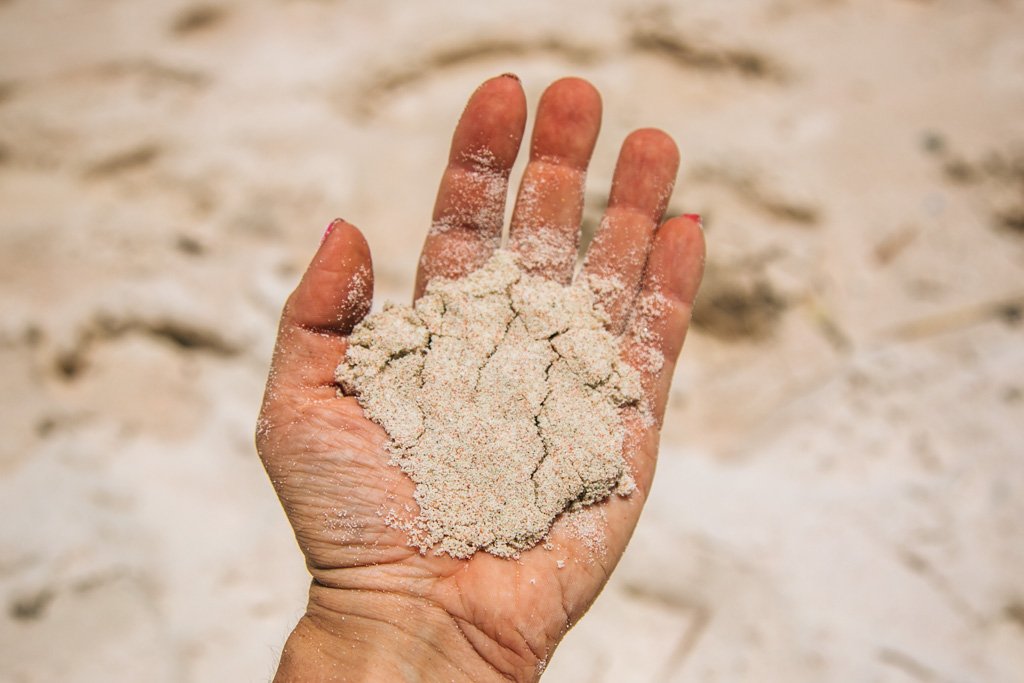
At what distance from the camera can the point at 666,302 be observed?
1842 millimetres

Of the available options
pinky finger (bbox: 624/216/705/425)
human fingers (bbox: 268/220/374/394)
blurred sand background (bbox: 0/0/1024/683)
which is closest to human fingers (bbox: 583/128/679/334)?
pinky finger (bbox: 624/216/705/425)

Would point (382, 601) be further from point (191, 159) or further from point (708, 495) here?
point (191, 159)

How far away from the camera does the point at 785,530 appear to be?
2.24 meters

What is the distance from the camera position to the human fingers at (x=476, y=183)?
5.83 ft

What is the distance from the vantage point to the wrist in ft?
4.91

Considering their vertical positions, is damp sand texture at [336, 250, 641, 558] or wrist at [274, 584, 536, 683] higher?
damp sand texture at [336, 250, 641, 558]

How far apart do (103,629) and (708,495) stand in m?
1.90

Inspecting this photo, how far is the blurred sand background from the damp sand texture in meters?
0.70

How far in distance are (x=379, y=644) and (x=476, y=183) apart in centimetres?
110

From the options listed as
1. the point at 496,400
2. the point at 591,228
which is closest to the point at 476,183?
the point at 496,400

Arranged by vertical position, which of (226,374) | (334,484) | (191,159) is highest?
(191,159)

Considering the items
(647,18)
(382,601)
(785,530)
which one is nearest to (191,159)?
(647,18)

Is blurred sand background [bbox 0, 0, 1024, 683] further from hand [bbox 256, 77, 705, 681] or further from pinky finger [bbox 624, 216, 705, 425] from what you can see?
pinky finger [bbox 624, 216, 705, 425]

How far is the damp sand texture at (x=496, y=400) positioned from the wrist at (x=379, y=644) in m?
0.15
